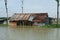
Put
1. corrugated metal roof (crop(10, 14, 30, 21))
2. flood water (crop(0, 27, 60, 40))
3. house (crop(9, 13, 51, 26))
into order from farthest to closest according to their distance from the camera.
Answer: corrugated metal roof (crop(10, 14, 30, 21)) < house (crop(9, 13, 51, 26)) < flood water (crop(0, 27, 60, 40))

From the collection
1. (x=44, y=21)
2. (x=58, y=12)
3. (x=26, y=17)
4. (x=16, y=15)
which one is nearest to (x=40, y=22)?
(x=44, y=21)

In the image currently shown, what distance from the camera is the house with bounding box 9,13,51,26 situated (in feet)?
75.5

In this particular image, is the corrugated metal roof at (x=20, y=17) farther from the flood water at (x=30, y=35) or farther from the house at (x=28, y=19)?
the flood water at (x=30, y=35)

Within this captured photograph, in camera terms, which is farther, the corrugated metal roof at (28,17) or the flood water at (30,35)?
the corrugated metal roof at (28,17)

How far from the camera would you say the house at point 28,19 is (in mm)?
23016

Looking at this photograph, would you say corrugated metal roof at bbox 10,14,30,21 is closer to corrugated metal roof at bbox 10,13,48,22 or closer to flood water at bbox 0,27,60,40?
corrugated metal roof at bbox 10,13,48,22

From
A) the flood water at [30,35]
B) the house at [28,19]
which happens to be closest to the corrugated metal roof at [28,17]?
the house at [28,19]

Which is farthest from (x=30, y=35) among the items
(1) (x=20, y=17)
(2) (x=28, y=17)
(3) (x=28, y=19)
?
(1) (x=20, y=17)

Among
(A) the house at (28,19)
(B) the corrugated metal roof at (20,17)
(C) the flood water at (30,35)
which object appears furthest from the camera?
(B) the corrugated metal roof at (20,17)

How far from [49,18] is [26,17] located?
11.3ft

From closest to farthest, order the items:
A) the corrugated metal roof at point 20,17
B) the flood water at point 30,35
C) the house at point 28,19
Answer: the flood water at point 30,35, the house at point 28,19, the corrugated metal roof at point 20,17

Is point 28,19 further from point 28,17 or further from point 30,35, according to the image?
point 30,35

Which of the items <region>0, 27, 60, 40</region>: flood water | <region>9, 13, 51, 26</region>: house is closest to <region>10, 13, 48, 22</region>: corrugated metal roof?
<region>9, 13, 51, 26</region>: house

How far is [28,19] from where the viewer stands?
2294 centimetres
